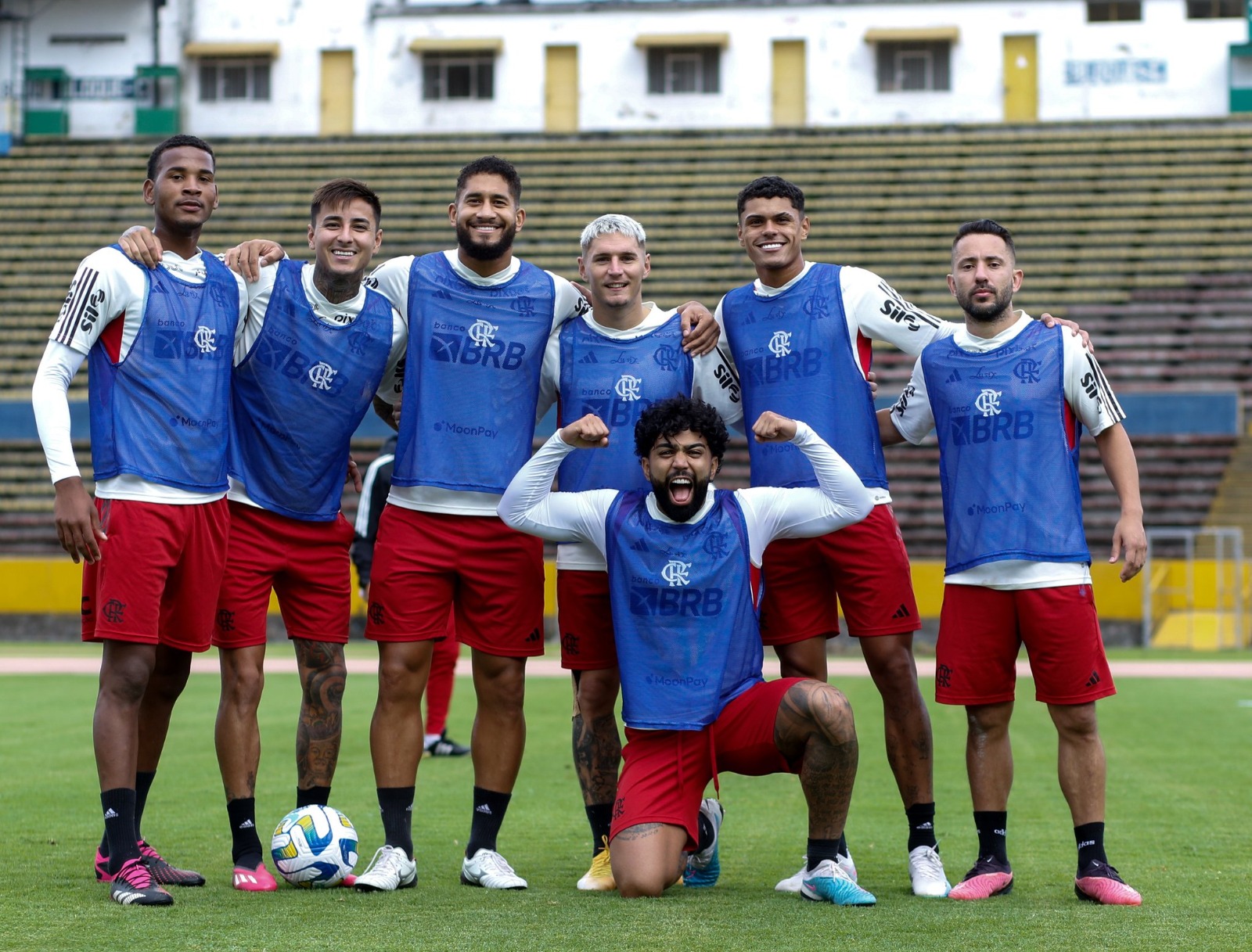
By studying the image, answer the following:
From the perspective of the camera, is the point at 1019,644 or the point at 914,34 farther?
the point at 914,34

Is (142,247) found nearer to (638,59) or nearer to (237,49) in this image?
(638,59)

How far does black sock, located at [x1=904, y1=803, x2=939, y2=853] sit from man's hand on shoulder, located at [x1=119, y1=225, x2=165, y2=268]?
3196 millimetres

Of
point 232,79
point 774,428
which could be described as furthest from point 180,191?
point 232,79

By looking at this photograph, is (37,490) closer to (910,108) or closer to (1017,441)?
(910,108)

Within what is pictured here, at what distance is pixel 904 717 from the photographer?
18.5ft

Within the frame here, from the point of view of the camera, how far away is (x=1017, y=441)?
534 cm

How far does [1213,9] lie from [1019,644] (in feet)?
93.3

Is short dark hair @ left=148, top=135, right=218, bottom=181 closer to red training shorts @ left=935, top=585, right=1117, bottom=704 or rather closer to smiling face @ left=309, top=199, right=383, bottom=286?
smiling face @ left=309, top=199, right=383, bottom=286

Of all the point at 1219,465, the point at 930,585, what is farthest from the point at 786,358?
the point at 1219,465

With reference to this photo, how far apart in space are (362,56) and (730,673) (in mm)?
29017

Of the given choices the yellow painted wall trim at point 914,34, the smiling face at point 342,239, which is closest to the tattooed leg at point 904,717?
the smiling face at point 342,239

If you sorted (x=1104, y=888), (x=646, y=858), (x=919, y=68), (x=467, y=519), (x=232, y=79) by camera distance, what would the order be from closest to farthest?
(x=1104, y=888), (x=646, y=858), (x=467, y=519), (x=919, y=68), (x=232, y=79)

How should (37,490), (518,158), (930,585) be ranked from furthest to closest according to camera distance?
(518,158), (37,490), (930,585)

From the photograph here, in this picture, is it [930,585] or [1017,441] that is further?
[930,585]
